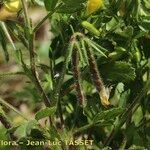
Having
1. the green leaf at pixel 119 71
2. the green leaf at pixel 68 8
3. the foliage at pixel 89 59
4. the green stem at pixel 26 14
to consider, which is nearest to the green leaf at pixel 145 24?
the foliage at pixel 89 59

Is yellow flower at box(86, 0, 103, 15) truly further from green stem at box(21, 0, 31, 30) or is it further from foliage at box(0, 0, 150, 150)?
green stem at box(21, 0, 31, 30)

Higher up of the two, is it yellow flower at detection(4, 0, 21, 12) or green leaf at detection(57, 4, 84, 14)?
green leaf at detection(57, 4, 84, 14)

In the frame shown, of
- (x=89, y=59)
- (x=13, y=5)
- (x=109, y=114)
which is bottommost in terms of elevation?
(x=109, y=114)

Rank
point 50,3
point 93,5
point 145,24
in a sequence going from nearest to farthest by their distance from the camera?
point 50,3 → point 93,5 → point 145,24

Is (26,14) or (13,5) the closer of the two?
(26,14)

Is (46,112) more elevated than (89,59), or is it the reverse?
(89,59)

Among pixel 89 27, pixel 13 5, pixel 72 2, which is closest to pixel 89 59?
pixel 89 27

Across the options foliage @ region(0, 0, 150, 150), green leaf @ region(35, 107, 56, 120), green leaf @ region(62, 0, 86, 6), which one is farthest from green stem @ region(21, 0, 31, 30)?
green leaf @ region(35, 107, 56, 120)

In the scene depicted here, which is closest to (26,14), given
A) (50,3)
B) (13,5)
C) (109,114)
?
(50,3)

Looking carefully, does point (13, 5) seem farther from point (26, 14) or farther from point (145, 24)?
point (145, 24)

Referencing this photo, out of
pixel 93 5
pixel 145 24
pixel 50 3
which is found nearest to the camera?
pixel 50 3

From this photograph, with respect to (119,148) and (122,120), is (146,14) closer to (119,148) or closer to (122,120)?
(122,120)
